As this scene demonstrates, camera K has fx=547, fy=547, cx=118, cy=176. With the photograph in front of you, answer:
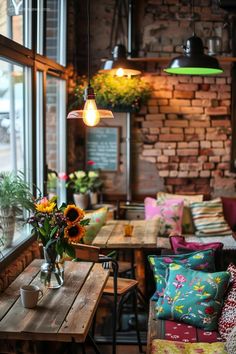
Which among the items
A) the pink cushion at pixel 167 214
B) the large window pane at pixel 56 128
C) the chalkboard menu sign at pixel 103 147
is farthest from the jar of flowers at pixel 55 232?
the chalkboard menu sign at pixel 103 147

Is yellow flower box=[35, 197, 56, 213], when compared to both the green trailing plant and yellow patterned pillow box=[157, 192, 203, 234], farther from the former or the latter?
yellow patterned pillow box=[157, 192, 203, 234]

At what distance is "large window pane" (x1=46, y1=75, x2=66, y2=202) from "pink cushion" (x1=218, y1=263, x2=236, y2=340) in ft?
9.01

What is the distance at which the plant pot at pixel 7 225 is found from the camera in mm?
3777

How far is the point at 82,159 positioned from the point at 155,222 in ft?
4.75

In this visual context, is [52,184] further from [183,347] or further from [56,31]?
[183,347]

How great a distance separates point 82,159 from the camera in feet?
20.9

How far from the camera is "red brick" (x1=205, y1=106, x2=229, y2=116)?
627cm

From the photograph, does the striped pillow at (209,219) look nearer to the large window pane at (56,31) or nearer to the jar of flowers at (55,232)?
the large window pane at (56,31)

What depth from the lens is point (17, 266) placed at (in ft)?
12.5

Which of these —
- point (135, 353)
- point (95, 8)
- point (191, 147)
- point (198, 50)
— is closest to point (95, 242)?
point (135, 353)

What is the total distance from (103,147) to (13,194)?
8.71 feet

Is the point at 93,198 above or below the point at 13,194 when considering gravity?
below

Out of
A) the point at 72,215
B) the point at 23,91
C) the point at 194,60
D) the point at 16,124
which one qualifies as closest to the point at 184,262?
the point at 72,215

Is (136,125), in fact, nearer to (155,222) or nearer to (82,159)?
(82,159)
